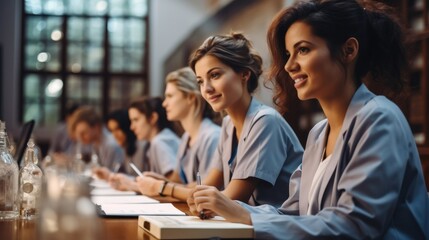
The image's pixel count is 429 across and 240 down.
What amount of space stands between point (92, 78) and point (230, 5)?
3.59m

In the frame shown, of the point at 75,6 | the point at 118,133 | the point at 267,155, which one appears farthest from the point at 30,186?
the point at 75,6

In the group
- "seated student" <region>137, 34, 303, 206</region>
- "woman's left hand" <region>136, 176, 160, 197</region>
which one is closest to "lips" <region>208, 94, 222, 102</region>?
"seated student" <region>137, 34, 303, 206</region>

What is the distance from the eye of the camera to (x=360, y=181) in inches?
53.6

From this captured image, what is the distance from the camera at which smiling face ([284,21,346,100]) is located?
5.35ft

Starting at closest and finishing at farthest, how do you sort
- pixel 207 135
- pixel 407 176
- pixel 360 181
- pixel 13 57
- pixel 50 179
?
pixel 50 179
pixel 360 181
pixel 407 176
pixel 207 135
pixel 13 57

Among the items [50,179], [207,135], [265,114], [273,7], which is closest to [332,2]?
[265,114]

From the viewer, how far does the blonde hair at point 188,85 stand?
141 inches

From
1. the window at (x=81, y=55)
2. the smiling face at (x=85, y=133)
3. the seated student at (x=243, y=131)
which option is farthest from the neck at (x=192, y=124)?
the window at (x=81, y=55)

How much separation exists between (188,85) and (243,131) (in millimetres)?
1225

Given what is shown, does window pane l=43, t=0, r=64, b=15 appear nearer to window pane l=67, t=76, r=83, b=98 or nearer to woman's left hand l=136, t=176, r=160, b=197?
window pane l=67, t=76, r=83, b=98

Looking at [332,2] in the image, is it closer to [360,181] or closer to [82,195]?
[360,181]

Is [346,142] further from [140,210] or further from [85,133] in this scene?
[85,133]

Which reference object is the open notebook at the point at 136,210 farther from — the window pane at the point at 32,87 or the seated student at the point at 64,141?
the window pane at the point at 32,87

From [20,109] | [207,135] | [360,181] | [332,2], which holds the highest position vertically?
[332,2]
